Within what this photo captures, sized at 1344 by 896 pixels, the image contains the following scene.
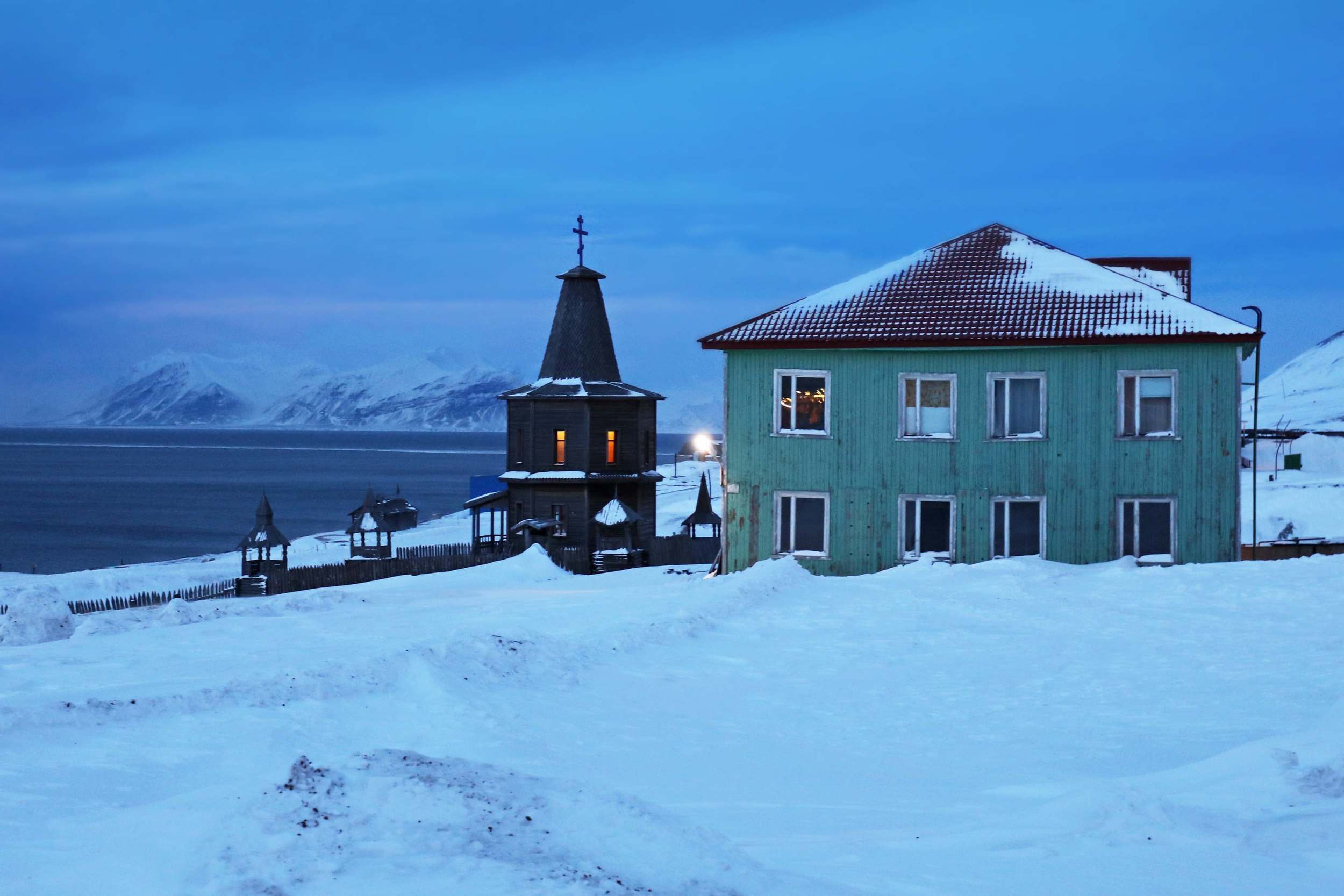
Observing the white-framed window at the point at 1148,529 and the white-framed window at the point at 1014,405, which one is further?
the white-framed window at the point at 1014,405

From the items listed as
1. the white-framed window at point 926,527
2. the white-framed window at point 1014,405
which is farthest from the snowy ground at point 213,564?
the white-framed window at point 1014,405

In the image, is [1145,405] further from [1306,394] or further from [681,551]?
[1306,394]

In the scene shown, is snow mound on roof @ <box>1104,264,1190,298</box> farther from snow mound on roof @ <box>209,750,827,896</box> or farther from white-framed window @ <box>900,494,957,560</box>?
snow mound on roof @ <box>209,750,827,896</box>

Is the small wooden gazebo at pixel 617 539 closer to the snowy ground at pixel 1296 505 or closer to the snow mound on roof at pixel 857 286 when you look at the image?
the snow mound on roof at pixel 857 286

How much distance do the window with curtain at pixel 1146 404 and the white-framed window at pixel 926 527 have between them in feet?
13.9

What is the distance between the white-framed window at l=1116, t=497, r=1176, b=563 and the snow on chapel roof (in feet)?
11.9

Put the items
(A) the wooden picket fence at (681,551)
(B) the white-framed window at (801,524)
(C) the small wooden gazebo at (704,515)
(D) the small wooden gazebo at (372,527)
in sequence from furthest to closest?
(C) the small wooden gazebo at (704,515) → (D) the small wooden gazebo at (372,527) → (A) the wooden picket fence at (681,551) → (B) the white-framed window at (801,524)

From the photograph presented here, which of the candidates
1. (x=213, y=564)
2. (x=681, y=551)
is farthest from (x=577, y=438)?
(x=213, y=564)

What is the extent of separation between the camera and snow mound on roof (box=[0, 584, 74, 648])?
21.4 meters

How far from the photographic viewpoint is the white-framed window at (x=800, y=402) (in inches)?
1142

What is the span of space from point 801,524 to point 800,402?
2.82 m

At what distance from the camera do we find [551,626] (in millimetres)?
20719

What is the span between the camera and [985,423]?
28109mm

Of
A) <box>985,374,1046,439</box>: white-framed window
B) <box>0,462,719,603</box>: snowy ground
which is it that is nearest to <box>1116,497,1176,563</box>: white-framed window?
<box>985,374,1046,439</box>: white-framed window
